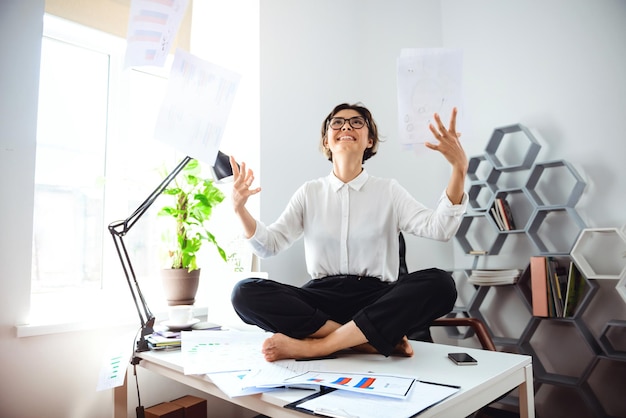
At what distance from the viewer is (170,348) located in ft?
4.45

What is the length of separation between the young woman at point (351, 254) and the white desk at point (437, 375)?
63 millimetres

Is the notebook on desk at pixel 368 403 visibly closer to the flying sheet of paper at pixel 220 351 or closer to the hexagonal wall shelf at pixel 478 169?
the flying sheet of paper at pixel 220 351

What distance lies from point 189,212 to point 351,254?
77 cm

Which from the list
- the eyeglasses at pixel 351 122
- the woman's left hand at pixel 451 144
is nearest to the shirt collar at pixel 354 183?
the eyeglasses at pixel 351 122

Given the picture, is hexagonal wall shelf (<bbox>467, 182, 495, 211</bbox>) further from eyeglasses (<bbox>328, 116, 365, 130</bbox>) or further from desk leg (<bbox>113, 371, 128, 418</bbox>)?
desk leg (<bbox>113, 371, 128, 418</bbox>)

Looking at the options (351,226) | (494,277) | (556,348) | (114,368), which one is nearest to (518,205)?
(494,277)

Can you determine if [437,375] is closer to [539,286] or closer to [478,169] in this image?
[539,286]

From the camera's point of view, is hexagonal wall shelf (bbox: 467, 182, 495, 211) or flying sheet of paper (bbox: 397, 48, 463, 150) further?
hexagonal wall shelf (bbox: 467, 182, 495, 211)

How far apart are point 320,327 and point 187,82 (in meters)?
0.91

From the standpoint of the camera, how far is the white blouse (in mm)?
1528

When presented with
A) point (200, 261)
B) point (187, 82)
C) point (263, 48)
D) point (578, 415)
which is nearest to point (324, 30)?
point (263, 48)

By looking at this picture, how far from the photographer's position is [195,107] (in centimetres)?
143

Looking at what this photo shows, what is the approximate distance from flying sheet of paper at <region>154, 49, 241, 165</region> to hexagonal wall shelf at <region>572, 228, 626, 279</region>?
169 cm

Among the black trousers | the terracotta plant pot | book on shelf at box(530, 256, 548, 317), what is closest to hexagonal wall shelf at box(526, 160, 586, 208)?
book on shelf at box(530, 256, 548, 317)
